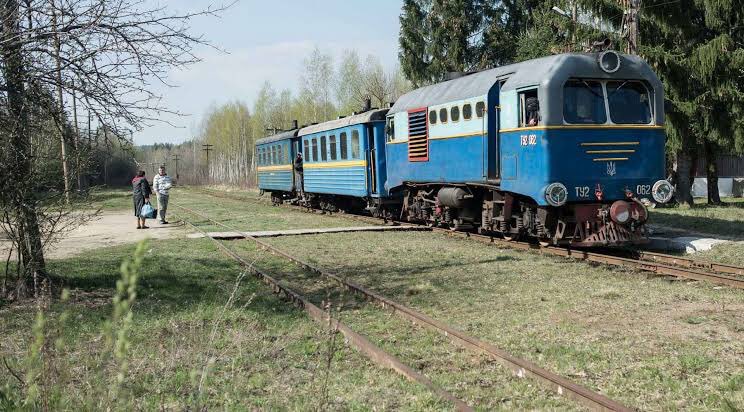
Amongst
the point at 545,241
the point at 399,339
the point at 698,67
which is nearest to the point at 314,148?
the point at 698,67

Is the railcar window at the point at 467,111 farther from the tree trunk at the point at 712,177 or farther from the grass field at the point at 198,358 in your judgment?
the tree trunk at the point at 712,177

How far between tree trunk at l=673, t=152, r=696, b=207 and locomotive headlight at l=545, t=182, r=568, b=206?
524 inches

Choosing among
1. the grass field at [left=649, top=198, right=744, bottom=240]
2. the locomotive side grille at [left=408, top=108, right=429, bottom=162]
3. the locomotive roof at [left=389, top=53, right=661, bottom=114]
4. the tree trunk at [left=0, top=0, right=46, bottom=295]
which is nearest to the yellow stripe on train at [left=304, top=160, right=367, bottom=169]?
the locomotive side grille at [left=408, top=108, right=429, bottom=162]

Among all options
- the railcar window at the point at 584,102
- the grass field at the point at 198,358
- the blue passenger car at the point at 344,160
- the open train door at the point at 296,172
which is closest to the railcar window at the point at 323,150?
the blue passenger car at the point at 344,160

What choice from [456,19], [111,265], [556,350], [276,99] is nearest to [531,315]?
[556,350]

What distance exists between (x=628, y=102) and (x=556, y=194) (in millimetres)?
2294

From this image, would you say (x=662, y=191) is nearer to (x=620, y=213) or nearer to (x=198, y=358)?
(x=620, y=213)

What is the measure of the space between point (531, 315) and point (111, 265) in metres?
8.02

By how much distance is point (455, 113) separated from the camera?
46.2ft

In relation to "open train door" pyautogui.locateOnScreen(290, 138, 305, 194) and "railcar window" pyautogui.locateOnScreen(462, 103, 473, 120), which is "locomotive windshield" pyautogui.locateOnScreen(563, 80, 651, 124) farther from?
"open train door" pyautogui.locateOnScreen(290, 138, 305, 194)

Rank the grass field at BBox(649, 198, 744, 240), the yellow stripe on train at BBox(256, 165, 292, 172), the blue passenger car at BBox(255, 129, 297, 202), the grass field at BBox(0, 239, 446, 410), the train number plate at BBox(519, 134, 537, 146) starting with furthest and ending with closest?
1. the yellow stripe on train at BBox(256, 165, 292, 172)
2. the blue passenger car at BBox(255, 129, 297, 202)
3. the grass field at BBox(649, 198, 744, 240)
4. the train number plate at BBox(519, 134, 537, 146)
5. the grass field at BBox(0, 239, 446, 410)

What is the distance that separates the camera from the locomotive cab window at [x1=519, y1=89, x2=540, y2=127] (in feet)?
37.9

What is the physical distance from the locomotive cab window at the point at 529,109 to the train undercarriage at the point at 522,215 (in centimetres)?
153

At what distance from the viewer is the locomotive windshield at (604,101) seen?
11.5 m
